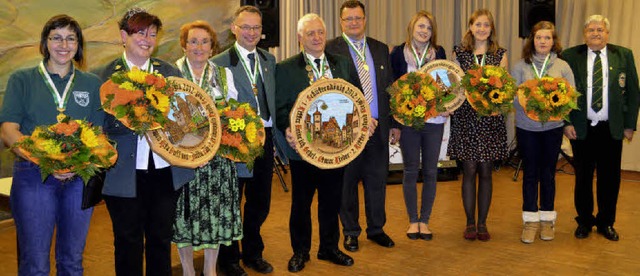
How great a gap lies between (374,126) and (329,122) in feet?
1.72

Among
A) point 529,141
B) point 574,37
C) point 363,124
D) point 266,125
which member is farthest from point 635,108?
point 574,37

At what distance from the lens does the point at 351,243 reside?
5.14 m

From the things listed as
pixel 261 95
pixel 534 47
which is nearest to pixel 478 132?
pixel 534 47

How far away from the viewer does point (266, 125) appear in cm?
438

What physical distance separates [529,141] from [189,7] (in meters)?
4.60

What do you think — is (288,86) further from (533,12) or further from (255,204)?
(533,12)

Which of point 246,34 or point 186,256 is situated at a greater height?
point 246,34

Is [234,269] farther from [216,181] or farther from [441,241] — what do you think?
[441,241]

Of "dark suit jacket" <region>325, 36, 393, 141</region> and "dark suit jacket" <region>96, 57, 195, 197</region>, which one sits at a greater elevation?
"dark suit jacket" <region>325, 36, 393, 141</region>

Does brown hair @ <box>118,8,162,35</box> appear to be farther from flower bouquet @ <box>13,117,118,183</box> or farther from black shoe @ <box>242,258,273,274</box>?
black shoe @ <box>242,258,273,274</box>

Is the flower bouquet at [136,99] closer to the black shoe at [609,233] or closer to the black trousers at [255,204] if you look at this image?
the black trousers at [255,204]

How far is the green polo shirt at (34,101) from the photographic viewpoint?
3.16 meters

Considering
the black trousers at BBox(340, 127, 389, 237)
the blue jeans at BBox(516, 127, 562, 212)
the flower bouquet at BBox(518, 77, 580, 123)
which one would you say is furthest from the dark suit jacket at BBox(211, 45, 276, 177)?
the blue jeans at BBox(516, 127, 562, 212)

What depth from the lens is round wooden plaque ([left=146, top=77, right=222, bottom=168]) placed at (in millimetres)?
3404
